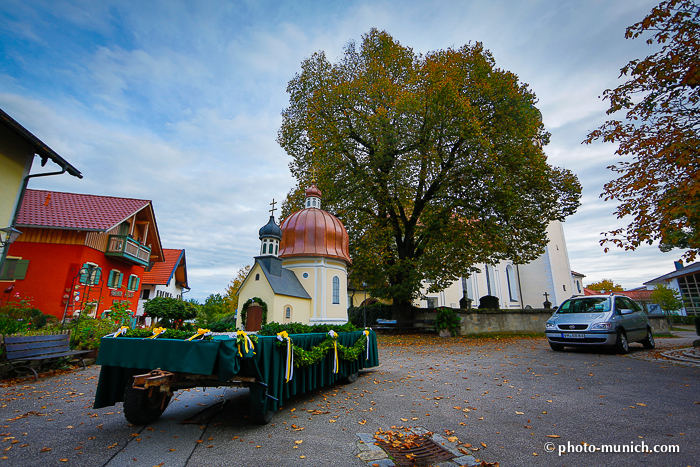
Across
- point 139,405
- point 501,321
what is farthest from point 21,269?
point 501,321

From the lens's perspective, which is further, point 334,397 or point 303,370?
point 334,397

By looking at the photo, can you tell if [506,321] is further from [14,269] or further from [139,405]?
[14,269]

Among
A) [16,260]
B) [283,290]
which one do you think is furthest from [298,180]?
[16,260]

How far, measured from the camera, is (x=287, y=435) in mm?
4066

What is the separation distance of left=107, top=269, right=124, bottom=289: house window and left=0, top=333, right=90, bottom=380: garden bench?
10847 millimetres

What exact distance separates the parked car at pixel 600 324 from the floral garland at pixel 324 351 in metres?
6.66

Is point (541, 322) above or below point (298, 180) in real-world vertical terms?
below

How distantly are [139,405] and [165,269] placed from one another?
2883 centimetres

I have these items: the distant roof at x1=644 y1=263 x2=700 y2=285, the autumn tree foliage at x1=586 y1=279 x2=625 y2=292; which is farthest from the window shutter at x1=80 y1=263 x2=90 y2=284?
the autumn tree foliage at x1=586 y1=279 x2=625 y2=292

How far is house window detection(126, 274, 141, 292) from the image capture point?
2003 centimetres

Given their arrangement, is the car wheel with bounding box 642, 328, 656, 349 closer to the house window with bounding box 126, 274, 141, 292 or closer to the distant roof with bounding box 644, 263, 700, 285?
the distant roof with bounding box 644, 263, 700, 285

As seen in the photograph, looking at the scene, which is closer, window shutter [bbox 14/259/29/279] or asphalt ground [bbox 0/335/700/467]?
asphalt ground [bbox 0/335/700/467]

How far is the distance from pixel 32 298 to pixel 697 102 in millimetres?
22239

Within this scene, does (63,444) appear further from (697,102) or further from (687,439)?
(697,102)
